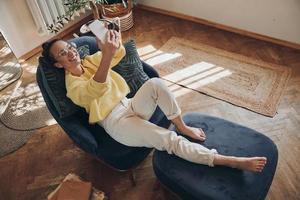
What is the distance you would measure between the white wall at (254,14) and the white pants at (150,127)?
1.52m

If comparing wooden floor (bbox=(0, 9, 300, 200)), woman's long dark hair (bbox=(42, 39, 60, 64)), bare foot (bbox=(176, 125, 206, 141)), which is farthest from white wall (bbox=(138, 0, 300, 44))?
woman's long dark hair (bbox=(42, 39, 60, 64))

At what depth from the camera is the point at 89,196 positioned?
173 centimetres

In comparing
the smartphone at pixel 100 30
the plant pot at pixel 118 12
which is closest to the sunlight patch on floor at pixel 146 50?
the plant pot at pixel 118 12

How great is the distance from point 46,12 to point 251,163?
2.17 meters

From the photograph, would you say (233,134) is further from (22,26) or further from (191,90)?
(22,26)

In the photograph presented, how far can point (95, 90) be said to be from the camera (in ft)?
5.05

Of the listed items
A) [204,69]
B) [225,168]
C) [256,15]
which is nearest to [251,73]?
[204,69]

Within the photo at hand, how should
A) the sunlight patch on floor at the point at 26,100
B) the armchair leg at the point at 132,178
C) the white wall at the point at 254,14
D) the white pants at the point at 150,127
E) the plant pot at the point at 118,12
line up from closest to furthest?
the white pants at the point at 150,127, the armchair leg at the point at 132,178, the sunlight patch on floor at the point at 26,100, the white wall at the point at 254,14, the plant pot at the point at 118,12

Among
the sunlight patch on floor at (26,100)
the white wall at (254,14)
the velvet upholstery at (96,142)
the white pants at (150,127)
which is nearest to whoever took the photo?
the white pants at (150,127)

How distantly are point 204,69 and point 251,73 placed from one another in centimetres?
38

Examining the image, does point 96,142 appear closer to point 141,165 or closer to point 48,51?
point 141,165

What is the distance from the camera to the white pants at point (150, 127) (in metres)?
1.49

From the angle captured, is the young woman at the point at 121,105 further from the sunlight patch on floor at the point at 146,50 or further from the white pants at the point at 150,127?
the sunlight patch on floor at the point at 146,50

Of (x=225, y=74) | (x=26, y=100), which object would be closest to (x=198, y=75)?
(x=225, y=74)
